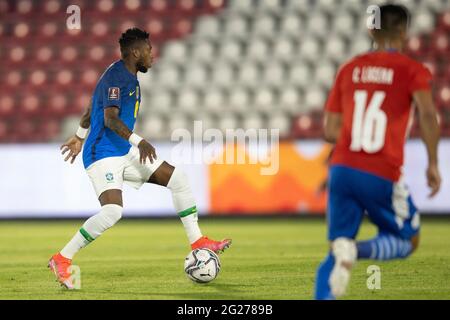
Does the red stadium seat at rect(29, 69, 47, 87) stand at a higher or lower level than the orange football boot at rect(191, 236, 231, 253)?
higher

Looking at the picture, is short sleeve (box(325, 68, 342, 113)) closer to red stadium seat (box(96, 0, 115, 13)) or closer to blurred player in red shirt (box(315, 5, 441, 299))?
blurred player in red shirt (box(315, 5, 441, 299))

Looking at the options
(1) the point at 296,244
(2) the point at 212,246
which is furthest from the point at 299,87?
(2) the point at 212,246

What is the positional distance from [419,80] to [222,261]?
4088 mm

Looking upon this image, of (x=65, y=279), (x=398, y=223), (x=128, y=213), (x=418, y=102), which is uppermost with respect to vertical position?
(x=418, y=102)

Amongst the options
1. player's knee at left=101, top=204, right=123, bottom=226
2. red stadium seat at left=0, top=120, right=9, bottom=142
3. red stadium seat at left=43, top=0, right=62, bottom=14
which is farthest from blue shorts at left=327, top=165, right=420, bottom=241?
red stadium seat at left=43, top=0, right=62, bottom=14

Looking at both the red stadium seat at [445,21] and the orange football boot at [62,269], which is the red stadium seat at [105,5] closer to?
the red stadium seat at [445,21]

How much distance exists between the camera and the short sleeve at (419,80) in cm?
491

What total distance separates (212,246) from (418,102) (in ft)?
8.82

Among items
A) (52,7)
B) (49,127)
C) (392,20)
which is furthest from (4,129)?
(392,20)

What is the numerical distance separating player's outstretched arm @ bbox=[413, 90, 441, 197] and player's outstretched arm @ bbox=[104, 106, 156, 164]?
221 centimetres

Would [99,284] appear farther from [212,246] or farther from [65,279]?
[212,246]

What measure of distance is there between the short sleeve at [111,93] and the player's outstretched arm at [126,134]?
37 millimetres

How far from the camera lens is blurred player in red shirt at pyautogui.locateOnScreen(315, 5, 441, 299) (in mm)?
4941

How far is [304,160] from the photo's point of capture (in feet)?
45.8
